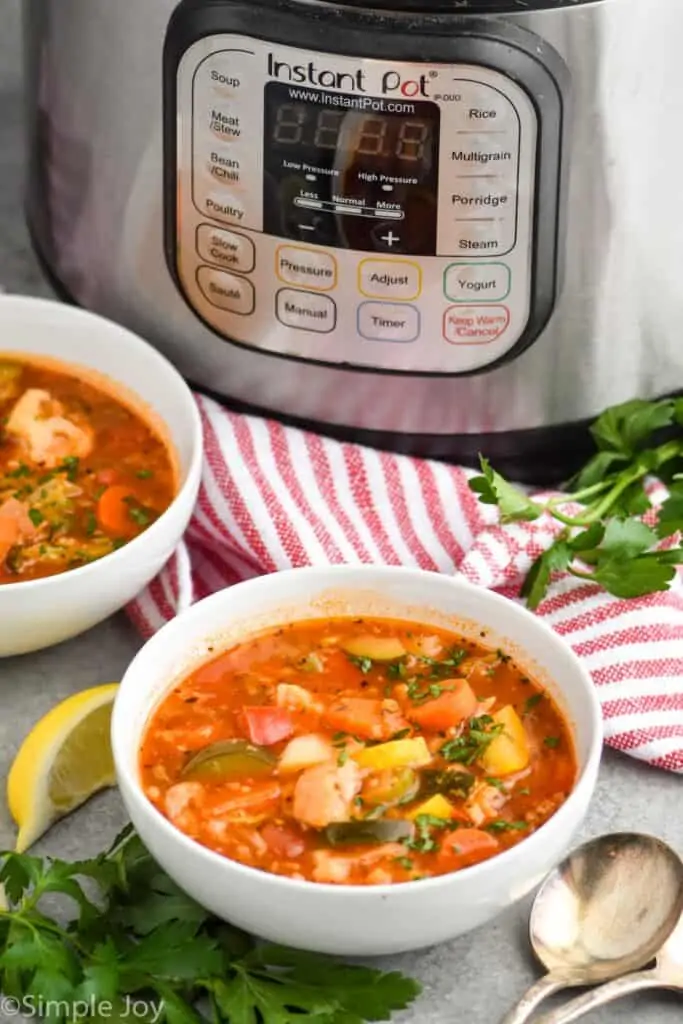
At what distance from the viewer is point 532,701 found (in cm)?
150

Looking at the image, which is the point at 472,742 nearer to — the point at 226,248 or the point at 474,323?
the point at 474,323

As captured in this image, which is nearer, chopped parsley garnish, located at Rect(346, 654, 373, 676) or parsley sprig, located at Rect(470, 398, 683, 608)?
chopped parsley garnish, located at Rect(346, 654, 373, 676)

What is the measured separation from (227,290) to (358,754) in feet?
1.73

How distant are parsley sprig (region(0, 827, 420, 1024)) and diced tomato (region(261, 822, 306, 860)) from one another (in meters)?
0.07

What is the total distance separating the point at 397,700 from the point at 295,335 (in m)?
0.42

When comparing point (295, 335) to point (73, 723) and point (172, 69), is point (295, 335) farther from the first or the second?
point (73, 723)

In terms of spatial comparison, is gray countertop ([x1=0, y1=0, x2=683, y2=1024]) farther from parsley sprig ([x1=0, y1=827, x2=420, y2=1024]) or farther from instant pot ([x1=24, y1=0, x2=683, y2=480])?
instant pot ([x1=24, y1=0, x2=683, y2=480])

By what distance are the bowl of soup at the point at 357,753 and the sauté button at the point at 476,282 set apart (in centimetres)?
28

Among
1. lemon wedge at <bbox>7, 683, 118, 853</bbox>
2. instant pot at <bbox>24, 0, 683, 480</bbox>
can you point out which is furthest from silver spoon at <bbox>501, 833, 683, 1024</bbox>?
instant pot at <bbox>24, 0, 683, 480</bbox>

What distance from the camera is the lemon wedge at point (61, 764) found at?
1.53 m

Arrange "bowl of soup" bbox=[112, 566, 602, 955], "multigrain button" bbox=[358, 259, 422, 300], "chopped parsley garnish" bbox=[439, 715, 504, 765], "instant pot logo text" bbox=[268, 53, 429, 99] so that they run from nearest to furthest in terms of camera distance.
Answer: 1. "bowl of soup" bbox=[112, 566, 602, 955]
2. "chopped parsley garnish" bbox=[439, 715, 504, 765]
3. "instant pot logo text" bbox=[268, 53, 429, 99]
4. "multigrain button" bbox=[358, 259, 422, 300]

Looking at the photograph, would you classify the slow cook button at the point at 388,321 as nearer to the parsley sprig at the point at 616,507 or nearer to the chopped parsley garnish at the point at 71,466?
the parsley sprig at the point at 616,507

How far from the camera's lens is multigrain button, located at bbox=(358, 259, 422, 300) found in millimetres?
1678

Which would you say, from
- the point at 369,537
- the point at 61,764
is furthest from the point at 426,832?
the point at 369,537
